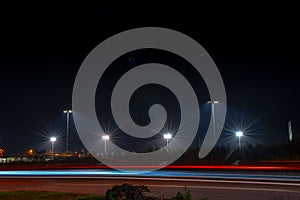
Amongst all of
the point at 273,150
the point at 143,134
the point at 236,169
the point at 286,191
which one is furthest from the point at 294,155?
the point at 143,134

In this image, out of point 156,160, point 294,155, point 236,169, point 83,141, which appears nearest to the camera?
point 236,169

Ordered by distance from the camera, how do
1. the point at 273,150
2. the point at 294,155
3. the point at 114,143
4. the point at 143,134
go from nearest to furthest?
the point at 294,155
the point at 273,150
the point at 143,134
the point at 114,143

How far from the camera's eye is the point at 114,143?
61250mm

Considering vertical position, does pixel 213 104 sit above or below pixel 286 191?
above

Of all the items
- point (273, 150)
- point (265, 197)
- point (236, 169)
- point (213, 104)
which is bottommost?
point (265, 197)

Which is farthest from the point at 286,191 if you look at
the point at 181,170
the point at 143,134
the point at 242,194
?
the point at 143,134

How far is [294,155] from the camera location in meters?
27.2

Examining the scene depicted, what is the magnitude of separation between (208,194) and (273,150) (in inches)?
786

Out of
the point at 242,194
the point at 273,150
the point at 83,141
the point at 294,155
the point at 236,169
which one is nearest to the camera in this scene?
the point at 242,194

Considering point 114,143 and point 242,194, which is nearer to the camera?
point 242,194

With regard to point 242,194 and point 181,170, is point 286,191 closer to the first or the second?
A: point 242,194

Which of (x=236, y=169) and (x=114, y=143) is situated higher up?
(x=114, y=143)

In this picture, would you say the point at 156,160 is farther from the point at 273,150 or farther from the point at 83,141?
the point at 83,141

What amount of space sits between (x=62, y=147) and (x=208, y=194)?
80.8 metres
